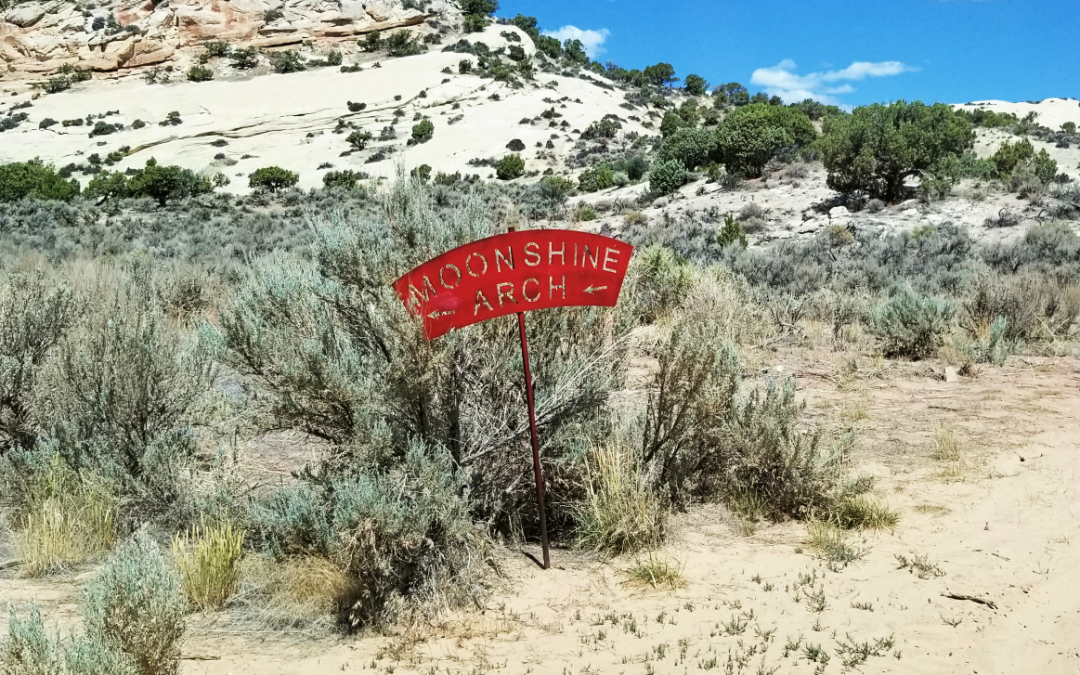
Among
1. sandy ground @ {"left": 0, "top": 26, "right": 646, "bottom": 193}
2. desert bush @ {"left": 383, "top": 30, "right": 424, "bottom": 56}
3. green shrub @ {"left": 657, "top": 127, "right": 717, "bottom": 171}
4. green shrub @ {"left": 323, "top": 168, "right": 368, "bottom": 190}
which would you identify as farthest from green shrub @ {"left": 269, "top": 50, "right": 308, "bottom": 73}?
green shrub @ {"left": 657, "top": 127, "right": 717, "bottom": 171}

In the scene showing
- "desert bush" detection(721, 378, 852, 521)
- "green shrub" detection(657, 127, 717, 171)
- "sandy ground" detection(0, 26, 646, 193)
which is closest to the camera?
"desert bush" detection(721, 378, 852, 521)

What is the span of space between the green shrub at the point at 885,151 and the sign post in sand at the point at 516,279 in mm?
19099

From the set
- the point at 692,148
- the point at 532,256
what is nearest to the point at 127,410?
the point at 532,256

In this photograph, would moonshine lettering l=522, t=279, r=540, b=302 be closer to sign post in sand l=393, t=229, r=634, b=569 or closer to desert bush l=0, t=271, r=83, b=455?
sign post in sand l=393, t=229, r=634, b=569

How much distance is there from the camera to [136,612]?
2957 millimetres

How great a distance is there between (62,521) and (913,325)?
27.1ft

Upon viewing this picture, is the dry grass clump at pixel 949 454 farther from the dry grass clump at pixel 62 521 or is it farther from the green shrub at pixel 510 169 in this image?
the green shrub at pixel 510 169

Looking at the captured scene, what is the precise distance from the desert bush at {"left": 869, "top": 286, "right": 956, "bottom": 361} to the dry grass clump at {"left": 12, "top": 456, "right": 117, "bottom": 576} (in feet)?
26.0

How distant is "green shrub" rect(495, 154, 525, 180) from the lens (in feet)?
126

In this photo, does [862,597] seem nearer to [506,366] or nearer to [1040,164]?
[506,366]

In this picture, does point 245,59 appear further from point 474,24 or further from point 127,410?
point 127,410

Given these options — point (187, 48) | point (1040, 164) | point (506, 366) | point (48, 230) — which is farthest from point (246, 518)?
point (187, 48)

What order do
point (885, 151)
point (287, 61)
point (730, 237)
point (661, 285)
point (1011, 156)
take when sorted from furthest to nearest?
1. point (287, 61)
2. point (1011, 156)
3. point (885, 151)
4. point (730, 237)
5. point (661, 285)

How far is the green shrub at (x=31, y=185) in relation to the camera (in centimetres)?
2895
